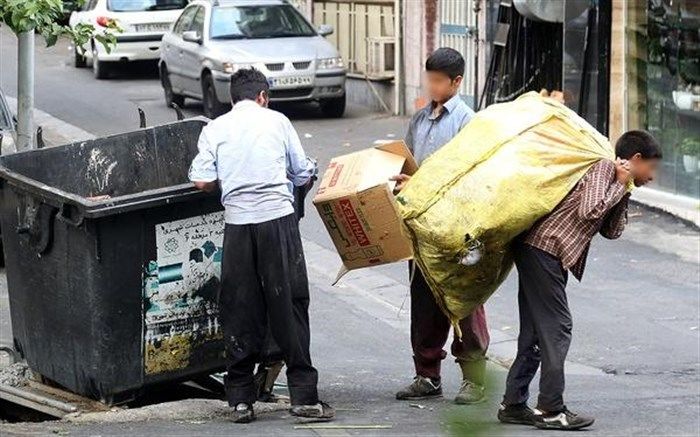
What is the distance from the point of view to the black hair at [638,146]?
6359 mm

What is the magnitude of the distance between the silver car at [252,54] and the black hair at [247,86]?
1163 centimetres

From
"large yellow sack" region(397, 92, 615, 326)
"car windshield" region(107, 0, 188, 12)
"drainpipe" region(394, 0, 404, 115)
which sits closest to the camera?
"large yellow sack" region(397, 92, 615, 326)

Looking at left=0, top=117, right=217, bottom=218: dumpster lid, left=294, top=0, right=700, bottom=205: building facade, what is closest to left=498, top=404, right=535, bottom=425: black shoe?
left=0, top=117, right=217, bottom=218: dumpster lid

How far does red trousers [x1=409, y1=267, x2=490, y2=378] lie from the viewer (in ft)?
23.6

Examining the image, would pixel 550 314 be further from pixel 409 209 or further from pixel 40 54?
pixel 40 54

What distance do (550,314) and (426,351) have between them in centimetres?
99

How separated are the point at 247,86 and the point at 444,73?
0.96m

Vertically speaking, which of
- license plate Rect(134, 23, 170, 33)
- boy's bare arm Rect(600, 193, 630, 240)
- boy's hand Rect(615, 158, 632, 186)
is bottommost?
license plate Rect(134, 23, 170, 33)

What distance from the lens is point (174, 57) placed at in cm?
2056

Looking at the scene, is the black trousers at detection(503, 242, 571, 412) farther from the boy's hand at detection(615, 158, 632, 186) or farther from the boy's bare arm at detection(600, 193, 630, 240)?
the boy's hand at detection(615, 158, 632, 186)

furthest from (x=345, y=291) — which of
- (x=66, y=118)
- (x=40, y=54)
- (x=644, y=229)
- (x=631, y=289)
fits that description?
(x=40, y=54)

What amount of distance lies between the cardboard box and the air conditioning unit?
549 inches

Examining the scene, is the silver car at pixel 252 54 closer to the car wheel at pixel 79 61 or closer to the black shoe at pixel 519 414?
the car wheel at pixel 79 61

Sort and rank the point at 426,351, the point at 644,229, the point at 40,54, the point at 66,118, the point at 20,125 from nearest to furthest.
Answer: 1. the point at 426,351
2. the point at 20,125
3. the point at 644,229
4. the point at 66,118
5. the point at 40,54
